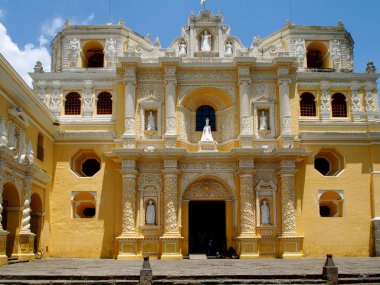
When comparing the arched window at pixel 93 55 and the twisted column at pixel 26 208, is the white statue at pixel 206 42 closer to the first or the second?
the arched window at pixel 93 55

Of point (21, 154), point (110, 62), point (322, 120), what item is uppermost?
point (110, 62)

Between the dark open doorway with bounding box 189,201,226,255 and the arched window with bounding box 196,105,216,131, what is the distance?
3846mm

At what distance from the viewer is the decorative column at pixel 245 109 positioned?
24.7 m

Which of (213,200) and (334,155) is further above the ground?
(334,155)

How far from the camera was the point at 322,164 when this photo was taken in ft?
86.9

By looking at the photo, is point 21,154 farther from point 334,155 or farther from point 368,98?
point 368,98

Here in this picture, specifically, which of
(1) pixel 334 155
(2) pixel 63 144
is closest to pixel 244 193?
(1) pixel 334 155

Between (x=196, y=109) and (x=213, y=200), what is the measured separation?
15.7 ft

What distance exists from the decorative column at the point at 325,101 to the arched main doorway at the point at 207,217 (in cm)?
631

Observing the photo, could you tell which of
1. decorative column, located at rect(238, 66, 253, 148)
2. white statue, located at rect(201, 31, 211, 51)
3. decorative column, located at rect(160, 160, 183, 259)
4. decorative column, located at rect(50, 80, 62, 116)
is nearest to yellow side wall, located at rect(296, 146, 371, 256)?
decorative column, located at rect(238, 66, 253, 148)

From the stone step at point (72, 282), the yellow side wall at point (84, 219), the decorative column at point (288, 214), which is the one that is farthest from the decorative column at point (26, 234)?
the decorative column at point (288, 214)

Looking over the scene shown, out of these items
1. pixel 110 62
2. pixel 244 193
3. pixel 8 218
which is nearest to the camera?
pixel 8 218

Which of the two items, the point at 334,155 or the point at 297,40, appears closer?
the point at 334,155

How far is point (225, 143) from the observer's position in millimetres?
25656
